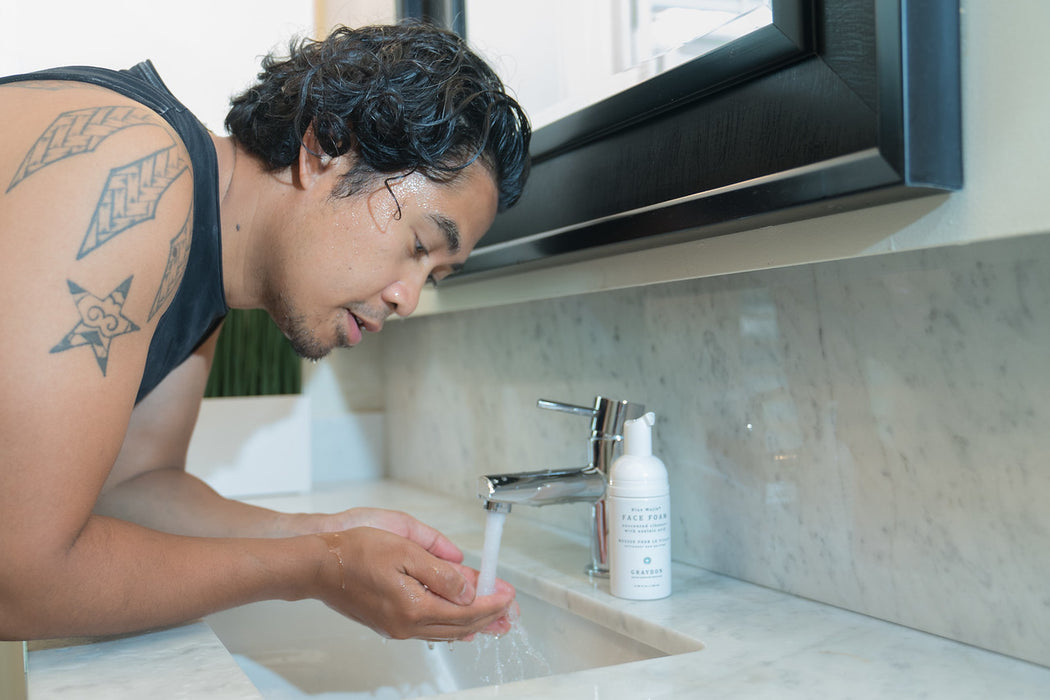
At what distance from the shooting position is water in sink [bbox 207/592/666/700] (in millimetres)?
856

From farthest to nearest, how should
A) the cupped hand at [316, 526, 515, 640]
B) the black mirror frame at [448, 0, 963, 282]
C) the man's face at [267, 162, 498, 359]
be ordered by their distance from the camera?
1. the man's face at [267, 162, 498, 359]
2. the cupped hand at [316, 526, 515, 640]
3. the black mirror frame at [448, 0, 963, 282]

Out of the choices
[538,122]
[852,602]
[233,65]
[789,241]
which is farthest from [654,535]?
[233,65]

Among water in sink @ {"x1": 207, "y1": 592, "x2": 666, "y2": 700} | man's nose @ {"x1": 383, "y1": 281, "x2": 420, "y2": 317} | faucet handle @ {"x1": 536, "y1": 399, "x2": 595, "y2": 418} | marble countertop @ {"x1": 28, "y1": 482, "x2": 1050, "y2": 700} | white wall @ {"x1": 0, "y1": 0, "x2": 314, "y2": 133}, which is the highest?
white wall @ {"x1": 0, "y1": 0, "x2": 314, "y2": 133}

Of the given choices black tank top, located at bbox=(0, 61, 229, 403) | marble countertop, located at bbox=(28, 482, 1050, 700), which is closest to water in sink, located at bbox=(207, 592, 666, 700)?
marble countertop, located at bbox=(28, 482, 1050, 700)

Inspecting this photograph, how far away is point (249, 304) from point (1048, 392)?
74 cm

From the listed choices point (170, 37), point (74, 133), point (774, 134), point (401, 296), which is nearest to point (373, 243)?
point (401, 296)

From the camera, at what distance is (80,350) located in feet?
1.81

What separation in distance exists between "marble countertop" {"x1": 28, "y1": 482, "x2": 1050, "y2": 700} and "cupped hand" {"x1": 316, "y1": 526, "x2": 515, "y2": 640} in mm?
107

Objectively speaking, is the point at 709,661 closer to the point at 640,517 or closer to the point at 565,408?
the point at 640,517

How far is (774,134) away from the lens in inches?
22.7

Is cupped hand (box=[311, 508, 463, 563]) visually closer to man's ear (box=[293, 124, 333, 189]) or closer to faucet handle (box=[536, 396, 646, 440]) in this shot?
faucet handle (box=[536, 396, 646, 440])

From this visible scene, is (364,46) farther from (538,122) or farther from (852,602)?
(852,602)

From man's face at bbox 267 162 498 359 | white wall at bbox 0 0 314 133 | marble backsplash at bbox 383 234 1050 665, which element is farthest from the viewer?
white wall at bbox 0 0 314 133

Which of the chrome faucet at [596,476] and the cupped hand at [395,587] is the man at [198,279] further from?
the chrome faucet at [596,476]
